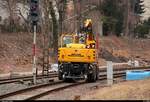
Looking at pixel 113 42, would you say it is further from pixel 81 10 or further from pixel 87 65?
pixel 87 65

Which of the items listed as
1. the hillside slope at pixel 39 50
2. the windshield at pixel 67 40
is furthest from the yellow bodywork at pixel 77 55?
the hillside slope at pixel 39 50

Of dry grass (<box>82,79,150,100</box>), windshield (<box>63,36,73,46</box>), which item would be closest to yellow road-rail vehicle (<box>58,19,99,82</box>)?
windshield (<box>63,36,73,46</box>)

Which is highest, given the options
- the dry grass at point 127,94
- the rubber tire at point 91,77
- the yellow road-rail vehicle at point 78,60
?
the yellow road-rail vehicle at point 78,60

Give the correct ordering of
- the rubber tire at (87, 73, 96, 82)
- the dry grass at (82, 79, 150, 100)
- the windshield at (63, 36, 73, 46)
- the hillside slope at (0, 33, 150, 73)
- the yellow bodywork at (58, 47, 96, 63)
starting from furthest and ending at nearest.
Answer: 1. the hillside slope at (0, 33, 150, 73)
2. the windshield at (63, 36, 73, 46)
3. the rubber tire at (87, 73, 96, 82)
4. the yellow bodywork at (58, 47, 96, 63)
5. the dry grass at (82, 79, 150, 100)

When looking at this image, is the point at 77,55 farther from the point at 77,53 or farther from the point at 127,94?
the point at 127,94

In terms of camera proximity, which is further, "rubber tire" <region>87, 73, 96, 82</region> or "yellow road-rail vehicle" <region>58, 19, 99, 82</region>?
"rubber tire" <region>87, 73, 96, 82</region>

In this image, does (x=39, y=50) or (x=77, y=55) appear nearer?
(x=77, y=55)

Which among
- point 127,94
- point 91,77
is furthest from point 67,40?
point 127,94

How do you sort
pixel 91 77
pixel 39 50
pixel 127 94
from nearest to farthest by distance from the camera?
pixel 127 94
pixel 91 77
pixel 39 50

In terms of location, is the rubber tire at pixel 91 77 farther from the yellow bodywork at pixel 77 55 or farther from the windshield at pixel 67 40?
the windshield at pixel 67 40

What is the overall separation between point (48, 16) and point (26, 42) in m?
5.48

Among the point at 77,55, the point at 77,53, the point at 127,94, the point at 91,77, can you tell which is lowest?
the point at 127,94

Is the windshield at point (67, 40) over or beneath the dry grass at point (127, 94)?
over

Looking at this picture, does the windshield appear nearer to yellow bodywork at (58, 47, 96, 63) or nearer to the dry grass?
yellow bodywork at (58, 47, 96, 63)
